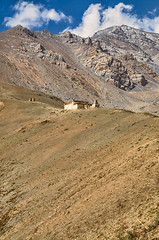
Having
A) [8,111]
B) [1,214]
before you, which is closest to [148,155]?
[1,214]

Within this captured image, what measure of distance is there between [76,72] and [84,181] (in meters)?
106

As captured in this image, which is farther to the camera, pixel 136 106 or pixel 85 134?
pixel 136 106

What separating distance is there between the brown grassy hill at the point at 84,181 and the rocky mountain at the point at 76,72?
209 ft

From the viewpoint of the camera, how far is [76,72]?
11538cm

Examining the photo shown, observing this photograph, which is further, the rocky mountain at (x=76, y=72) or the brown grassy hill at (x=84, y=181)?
the rocky mountain at (x=76, y=72)

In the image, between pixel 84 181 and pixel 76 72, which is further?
pixel 76 72

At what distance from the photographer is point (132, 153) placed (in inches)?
571

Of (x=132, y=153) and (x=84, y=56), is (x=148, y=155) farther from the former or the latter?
(x=84, y=56)

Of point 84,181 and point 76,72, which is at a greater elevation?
point 76,72

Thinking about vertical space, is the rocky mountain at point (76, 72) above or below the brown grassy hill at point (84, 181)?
above

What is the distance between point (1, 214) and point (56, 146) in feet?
34.8

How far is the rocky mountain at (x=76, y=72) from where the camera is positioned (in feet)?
310

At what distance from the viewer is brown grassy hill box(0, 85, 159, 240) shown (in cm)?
892

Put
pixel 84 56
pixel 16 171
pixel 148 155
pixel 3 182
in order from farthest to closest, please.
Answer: pixel 84 56 < pixel 16 171 < pixel 3 182 < pixel 148 155
